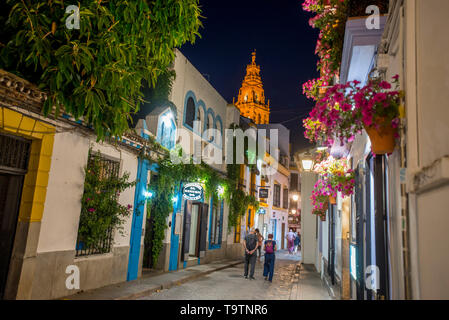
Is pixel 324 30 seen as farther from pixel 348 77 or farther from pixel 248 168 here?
pixel 248 168

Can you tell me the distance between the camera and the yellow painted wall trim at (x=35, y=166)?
22.9 feet

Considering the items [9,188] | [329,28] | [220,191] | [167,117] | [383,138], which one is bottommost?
[9,188]

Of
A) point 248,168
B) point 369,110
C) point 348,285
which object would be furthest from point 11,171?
point 248,168

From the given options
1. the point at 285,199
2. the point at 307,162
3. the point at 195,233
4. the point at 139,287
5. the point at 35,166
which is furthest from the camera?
the point at 285,199

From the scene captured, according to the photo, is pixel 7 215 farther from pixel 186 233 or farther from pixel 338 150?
pixel 186 233

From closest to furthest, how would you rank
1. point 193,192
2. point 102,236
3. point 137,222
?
point 102,236
point 137,222
point 193,192

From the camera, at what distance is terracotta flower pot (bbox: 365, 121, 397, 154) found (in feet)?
12.1

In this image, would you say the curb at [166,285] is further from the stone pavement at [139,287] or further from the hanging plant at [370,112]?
the hanging plant at [370,112]

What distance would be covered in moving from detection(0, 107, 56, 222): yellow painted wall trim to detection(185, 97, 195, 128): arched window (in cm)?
849

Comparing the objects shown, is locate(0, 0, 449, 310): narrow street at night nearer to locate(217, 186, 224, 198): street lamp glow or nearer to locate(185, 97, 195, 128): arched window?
locate(185, 97, 195, 128): arched window

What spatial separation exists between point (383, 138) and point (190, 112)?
42.1 ft

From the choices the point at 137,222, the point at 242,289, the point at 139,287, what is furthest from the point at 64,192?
the point at 242,289

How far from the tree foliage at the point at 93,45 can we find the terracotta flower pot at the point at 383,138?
395 cm

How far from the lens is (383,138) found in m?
3.79
